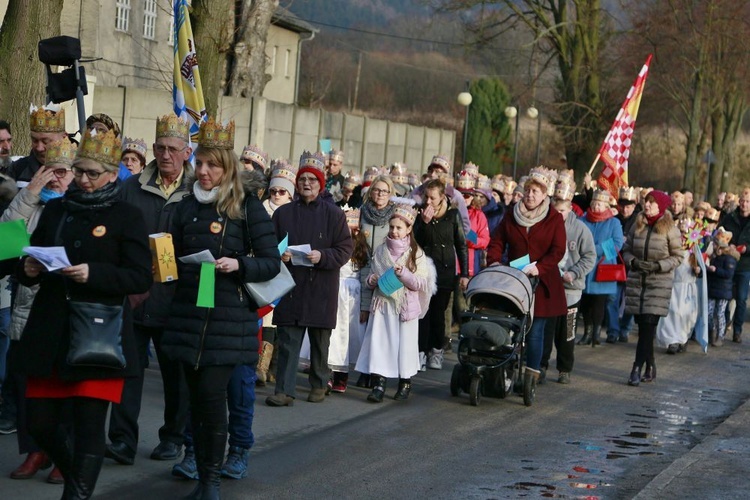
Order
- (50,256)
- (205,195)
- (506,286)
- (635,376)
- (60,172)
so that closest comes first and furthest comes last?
(50,256)
(205,195)
(60,172)
(506,286)
(635,376)

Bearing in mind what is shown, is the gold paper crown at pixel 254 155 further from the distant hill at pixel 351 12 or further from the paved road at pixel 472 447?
the distant hill at pixel 351 12

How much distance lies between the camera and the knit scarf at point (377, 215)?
38.5 feet

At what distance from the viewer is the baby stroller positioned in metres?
10.9

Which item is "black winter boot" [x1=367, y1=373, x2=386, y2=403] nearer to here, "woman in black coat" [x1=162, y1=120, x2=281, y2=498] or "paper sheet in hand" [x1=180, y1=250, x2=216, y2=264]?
"woman in black coat" [x1=162, y1=120, x2=281, y2=498]

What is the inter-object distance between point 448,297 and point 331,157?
4.31 meters

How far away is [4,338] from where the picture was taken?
29.8 ft

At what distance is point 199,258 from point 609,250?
1009cm

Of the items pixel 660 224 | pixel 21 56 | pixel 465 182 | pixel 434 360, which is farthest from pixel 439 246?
pixel 21 56

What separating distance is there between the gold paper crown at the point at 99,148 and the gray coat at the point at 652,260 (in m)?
7.41

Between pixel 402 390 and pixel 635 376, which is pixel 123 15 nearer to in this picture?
pixel 635 376

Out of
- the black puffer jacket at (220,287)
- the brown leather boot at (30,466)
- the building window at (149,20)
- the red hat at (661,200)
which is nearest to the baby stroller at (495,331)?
the red hat at (661,200)

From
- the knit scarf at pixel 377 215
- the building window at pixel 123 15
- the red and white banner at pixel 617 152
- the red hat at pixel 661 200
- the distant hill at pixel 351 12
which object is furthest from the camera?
the distant hill at pixel 351 12

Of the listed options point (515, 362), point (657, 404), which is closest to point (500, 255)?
point (515, 362)

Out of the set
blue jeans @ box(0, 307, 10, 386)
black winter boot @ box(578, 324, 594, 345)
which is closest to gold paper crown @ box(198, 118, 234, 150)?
blue jeans @ box(0, 307, 10, 386)
